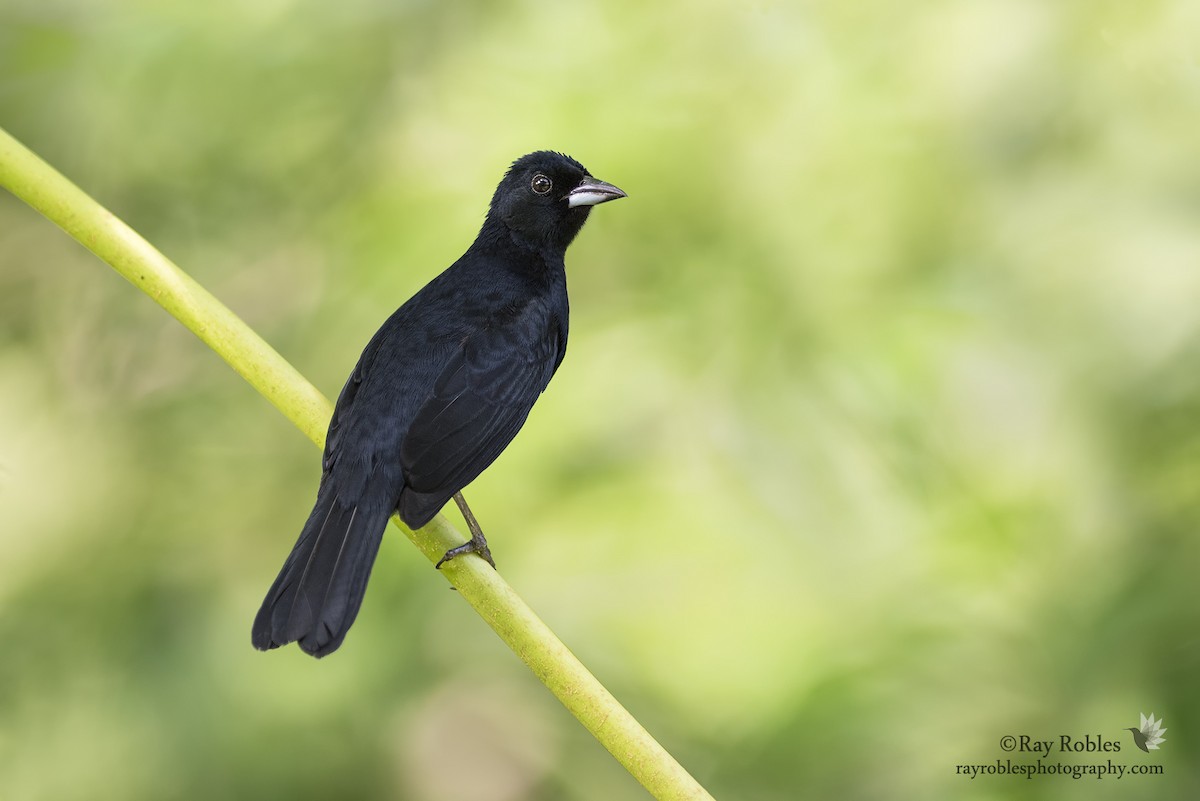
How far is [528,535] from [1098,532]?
1.46 meters

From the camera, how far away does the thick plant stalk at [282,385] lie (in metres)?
1.58

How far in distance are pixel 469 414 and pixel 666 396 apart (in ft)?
3.36

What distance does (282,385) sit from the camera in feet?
6.09

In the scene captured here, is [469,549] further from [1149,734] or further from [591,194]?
[1149,734]

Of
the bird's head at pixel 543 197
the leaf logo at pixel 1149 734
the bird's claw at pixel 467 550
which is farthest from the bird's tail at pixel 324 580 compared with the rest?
the leaf logo at pixel 1149 734

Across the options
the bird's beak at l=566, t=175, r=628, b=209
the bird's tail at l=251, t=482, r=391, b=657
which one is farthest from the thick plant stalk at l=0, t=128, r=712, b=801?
the bird's beak at l=566, t=175, r=628, b=209

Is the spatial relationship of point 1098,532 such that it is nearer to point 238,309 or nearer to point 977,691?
point 977,691

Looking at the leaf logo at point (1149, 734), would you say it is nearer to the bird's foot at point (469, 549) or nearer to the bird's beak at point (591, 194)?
the bird's foot at point (469, 549)

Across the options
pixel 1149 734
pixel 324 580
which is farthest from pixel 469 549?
pixel 1149 734

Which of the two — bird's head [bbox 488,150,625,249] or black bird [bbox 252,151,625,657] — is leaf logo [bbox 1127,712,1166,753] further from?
bird's head [bbox 488,150,625,249]

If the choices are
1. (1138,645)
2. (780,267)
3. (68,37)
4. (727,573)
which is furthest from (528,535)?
(68,37)

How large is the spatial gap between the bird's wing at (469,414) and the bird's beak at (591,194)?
371 millimetres

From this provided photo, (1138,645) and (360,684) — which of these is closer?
(1138,645)

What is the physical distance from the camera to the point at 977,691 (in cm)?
292
